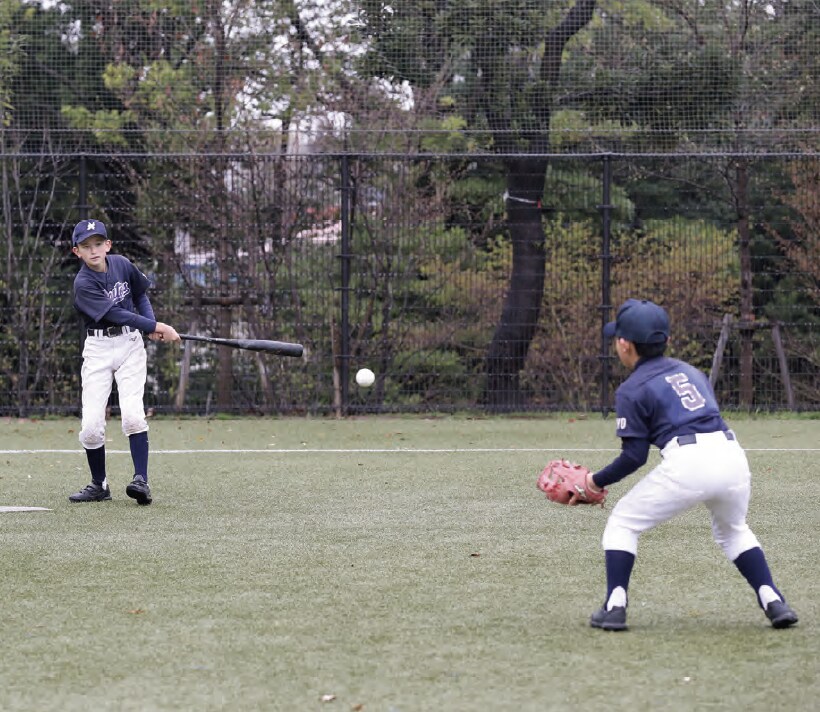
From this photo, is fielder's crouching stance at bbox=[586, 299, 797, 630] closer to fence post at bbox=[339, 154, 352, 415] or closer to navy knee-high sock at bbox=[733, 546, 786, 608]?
navy knee-high sock at bbox=[733, 546, 786, 608]

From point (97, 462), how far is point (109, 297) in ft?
3.53

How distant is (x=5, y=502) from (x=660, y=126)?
1196 centimetres

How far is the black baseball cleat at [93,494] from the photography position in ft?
27.7

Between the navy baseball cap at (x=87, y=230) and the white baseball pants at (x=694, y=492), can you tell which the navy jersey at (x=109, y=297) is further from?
the white baseball pants at (x=694, y=492)

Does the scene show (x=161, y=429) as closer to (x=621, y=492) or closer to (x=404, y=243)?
(x=404, y=243)

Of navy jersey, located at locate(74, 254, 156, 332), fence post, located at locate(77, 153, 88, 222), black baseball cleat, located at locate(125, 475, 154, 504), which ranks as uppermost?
fence post, located at locate(77, 153, 88, 222)

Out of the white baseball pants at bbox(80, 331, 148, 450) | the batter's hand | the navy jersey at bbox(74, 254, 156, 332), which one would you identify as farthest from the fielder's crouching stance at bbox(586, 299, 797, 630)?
the white baseball pants at bbox(80, 331, 148, 450)

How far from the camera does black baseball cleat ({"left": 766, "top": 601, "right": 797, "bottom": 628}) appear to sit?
4801 mm

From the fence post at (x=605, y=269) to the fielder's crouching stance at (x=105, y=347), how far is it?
7170mm

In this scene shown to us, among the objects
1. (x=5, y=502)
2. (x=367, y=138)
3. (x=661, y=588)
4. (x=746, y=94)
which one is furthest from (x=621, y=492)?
(x=746, y=94)

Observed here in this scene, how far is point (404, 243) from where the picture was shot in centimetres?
1457

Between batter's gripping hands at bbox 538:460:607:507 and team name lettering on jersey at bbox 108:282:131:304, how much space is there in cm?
416

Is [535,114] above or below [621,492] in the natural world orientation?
above

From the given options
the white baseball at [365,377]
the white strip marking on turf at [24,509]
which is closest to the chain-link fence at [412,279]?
the white baseball at [365,377]
